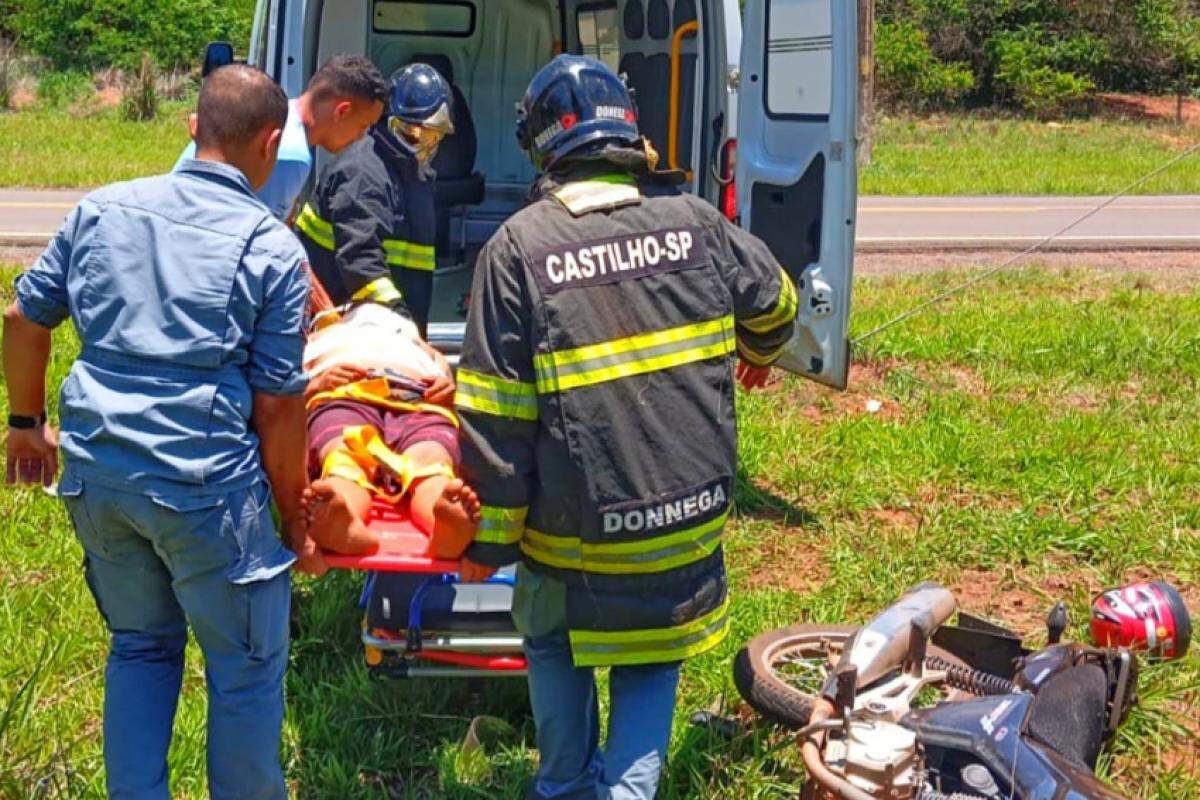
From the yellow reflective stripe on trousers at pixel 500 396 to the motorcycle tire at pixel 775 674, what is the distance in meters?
1.20

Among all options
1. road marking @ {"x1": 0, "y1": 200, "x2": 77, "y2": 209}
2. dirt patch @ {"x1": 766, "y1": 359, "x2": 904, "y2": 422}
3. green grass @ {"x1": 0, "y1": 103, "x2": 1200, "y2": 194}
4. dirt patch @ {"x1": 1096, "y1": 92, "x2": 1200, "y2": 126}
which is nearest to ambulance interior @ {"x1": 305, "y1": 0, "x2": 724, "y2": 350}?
dirt patch @ {"x1": 766, "y1": 359, "x2": 904, "y2": 422}

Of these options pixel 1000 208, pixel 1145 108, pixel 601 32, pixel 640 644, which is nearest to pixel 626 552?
pixel 640 644

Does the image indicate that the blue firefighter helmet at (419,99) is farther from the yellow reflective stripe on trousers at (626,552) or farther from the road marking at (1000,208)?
the road marking at (1000,208)

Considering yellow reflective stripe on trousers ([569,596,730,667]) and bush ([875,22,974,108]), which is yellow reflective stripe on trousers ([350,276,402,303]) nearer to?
yellow reflective stripe on trousers ([569,596,730,667])

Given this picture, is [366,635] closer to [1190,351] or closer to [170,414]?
[170,414]

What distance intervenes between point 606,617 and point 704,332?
2.10ft

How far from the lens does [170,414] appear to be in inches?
109

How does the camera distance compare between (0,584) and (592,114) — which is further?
(0,584)

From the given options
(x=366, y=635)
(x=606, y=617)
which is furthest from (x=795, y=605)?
(x=606, y=617)

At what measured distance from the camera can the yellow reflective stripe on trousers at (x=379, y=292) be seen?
4688 mm

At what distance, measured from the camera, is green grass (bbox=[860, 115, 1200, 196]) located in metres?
16.8

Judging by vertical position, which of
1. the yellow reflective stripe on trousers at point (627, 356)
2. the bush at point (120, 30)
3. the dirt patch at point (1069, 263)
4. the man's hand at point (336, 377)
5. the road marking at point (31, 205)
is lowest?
the dirt patch at point (1069, 263)

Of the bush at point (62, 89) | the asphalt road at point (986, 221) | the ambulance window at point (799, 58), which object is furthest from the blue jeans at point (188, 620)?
the bush at point (62, 89)

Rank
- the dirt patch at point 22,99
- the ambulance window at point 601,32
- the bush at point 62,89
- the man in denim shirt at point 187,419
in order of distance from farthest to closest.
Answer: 1. the bush at point 62,89
2. the dirt patch at point 22,99
3. the ambulance window at point 601,32
4. the man in denim shirt at point 187,419
